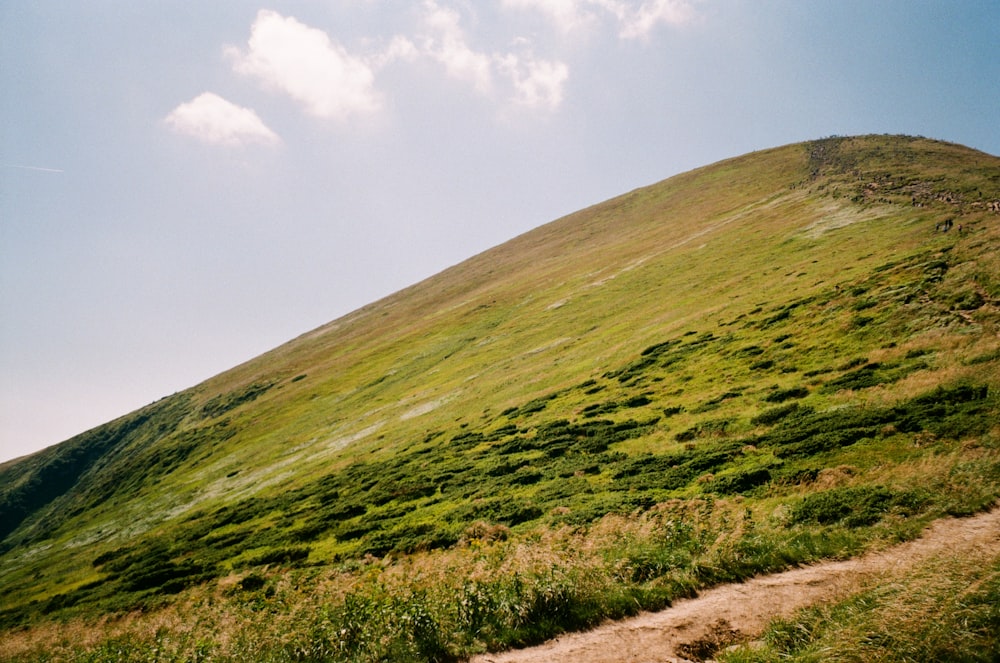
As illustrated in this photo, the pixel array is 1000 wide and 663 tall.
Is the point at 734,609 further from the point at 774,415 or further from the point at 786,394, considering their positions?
the point at 786,394

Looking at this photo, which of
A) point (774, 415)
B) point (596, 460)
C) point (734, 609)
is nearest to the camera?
point (734, 609)

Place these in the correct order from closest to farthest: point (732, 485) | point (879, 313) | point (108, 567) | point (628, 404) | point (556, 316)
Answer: point (732, 485)
point (879, 313)
point (628, 404)
point (108, 567)
point (556, 316)

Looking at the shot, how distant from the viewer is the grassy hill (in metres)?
12.3

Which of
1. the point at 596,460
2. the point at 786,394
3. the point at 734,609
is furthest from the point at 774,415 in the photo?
the point at 734,609

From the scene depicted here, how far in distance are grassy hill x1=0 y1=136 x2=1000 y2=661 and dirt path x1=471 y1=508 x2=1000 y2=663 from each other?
0.46 m

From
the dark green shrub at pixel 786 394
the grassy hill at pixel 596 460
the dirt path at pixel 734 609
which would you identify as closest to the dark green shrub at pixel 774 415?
the grassy hill at pixel 596 460

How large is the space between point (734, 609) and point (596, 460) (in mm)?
14204

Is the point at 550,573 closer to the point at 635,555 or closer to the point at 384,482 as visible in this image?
the point at 635,555

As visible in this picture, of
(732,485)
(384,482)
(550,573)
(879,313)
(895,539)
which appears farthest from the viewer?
(384,482)

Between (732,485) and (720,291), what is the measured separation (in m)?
36.2

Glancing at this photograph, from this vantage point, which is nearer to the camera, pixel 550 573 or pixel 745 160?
pixel 550 573

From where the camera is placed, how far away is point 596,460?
2438 cm

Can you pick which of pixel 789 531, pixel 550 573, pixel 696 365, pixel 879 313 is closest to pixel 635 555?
pixel 550 573

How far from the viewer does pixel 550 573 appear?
12.2 metres
